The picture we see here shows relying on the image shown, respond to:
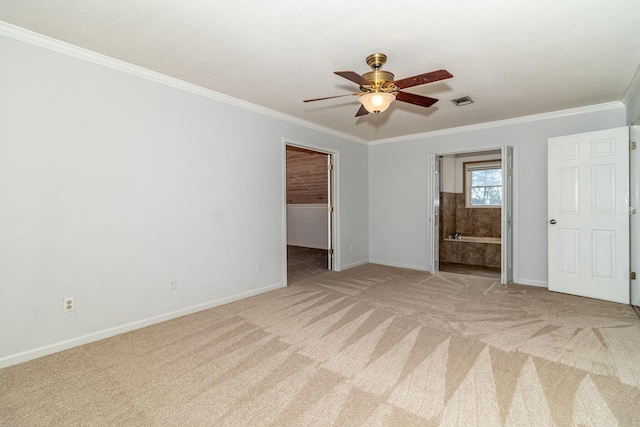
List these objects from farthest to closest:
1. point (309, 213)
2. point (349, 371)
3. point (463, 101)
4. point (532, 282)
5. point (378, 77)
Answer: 1. point (309, 213)
2. point (532, 282)
3. point (463, 101)
4. point (378, 77)
5. point (349, 371)

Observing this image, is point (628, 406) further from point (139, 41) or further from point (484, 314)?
point (139, 41)

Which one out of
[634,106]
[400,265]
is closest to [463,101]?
[634,106]

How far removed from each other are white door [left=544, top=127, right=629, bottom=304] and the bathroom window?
8.65ft

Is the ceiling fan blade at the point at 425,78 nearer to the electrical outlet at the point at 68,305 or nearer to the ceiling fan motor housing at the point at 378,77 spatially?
the ceiling fan motor housing at the point at 378,77

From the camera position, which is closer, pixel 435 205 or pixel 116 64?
pixel 116 64

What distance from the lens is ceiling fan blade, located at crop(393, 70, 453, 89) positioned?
2139 mm

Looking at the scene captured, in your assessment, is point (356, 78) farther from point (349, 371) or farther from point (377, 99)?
point (349, 371)

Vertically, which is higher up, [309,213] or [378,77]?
[378,77]

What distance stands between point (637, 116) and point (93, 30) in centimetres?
508

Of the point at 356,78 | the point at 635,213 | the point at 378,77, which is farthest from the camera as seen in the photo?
the point at 635,213

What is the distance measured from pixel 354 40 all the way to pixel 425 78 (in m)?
0.64

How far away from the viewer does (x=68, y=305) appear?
8.33 feet

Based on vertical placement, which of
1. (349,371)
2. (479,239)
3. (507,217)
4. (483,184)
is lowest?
(349,371)

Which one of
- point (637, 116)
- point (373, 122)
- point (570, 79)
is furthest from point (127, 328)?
point (637, 116)
